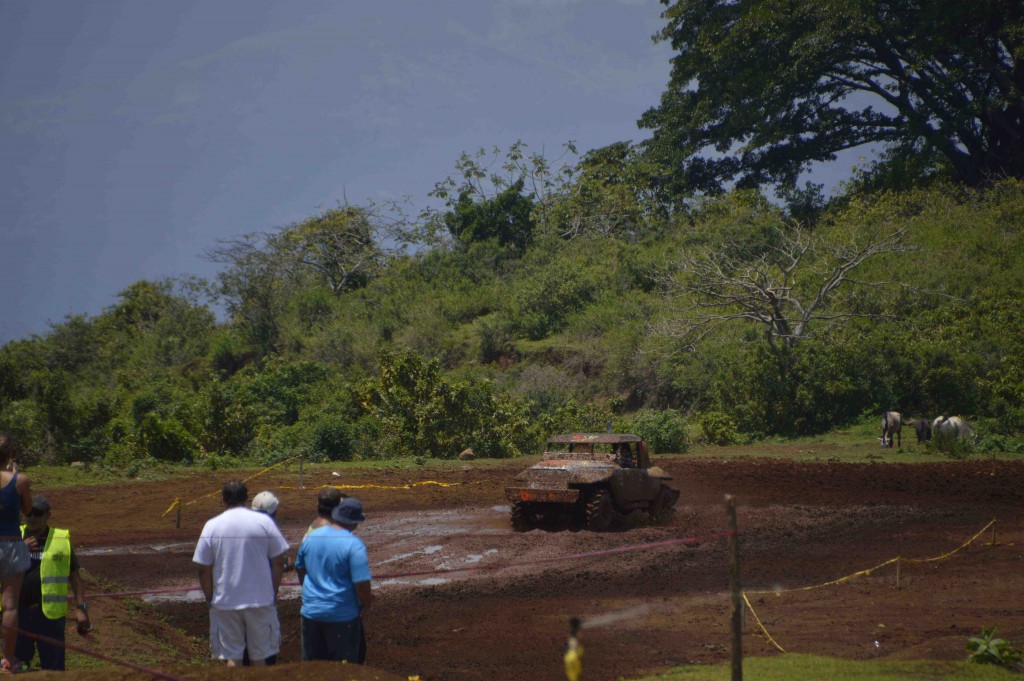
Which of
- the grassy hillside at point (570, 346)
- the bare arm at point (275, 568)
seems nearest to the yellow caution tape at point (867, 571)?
the bare arm at point (275, 568)

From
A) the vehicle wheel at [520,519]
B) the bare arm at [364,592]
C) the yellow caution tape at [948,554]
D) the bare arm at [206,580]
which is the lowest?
the yellow caution tape at [948,554]

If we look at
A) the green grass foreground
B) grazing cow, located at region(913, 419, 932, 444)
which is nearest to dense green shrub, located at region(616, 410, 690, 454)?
grazing cow, located at region(913, 419, 932, 444)

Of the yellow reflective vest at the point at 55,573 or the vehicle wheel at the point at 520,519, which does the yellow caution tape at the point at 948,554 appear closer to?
the vehicle wheel at the point at 520,519

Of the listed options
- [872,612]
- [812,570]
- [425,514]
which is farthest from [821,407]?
[872,612]

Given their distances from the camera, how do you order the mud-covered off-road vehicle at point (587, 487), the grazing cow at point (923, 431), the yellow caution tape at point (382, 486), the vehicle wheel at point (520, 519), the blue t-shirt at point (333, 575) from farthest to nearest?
the grazing cow at point (923, 431) < the yellow caution tape at point (382, 486) < the vehicle wheel at point (520, 519) < the mud-covered off-road vehicle at point (587, 487) < the blue t-shirt at point (333, 575)

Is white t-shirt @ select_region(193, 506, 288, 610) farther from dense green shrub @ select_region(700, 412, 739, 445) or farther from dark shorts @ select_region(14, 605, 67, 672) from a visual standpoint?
dense green shrub @ select_region(700, 412, 739, 445)

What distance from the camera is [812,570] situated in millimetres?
13453

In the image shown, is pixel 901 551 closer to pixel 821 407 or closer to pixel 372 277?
pixel 821 407

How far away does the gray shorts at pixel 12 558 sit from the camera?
770 centimetres

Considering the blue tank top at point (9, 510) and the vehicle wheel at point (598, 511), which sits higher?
the blue tank top at point (9, 510)

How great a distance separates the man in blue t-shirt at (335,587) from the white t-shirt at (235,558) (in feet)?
1.05

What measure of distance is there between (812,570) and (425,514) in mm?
8399

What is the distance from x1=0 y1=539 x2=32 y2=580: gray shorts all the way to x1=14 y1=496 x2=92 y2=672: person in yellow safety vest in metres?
0.15

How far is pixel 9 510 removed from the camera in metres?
7.73
